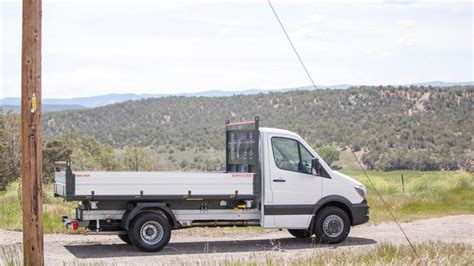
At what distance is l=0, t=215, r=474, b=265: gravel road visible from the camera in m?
16.7

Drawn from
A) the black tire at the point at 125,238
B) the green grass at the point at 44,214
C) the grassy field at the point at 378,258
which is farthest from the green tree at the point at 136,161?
the grassy field at the point at 378,258

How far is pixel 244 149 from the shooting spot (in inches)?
750

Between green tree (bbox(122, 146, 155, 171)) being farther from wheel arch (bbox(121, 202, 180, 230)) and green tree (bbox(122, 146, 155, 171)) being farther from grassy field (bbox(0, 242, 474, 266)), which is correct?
grassy field (bbox(0, 242, 474, 266))

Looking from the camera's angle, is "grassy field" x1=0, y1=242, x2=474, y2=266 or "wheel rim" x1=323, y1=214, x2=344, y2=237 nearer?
"grassy field" x1=0, y1=242, x2=474, y2=266

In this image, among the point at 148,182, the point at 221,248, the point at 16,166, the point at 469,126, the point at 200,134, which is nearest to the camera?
the point at 148,182

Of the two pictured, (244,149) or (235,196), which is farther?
(244,149)

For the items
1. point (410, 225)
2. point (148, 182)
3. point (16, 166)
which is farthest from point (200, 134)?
point (148, 182)

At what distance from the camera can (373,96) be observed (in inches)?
3474

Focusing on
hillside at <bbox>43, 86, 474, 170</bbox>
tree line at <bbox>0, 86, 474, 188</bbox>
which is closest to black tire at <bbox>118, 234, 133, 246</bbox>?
tree line at <bbox>0, 86, 474, 188</bbox>

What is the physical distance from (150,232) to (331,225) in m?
3.66

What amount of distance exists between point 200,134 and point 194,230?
2417 inches

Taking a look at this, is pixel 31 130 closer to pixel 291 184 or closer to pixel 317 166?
pixel 291 184

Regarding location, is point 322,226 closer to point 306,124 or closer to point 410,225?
point 410,225

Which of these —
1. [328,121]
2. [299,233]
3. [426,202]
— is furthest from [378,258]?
[328,121]
